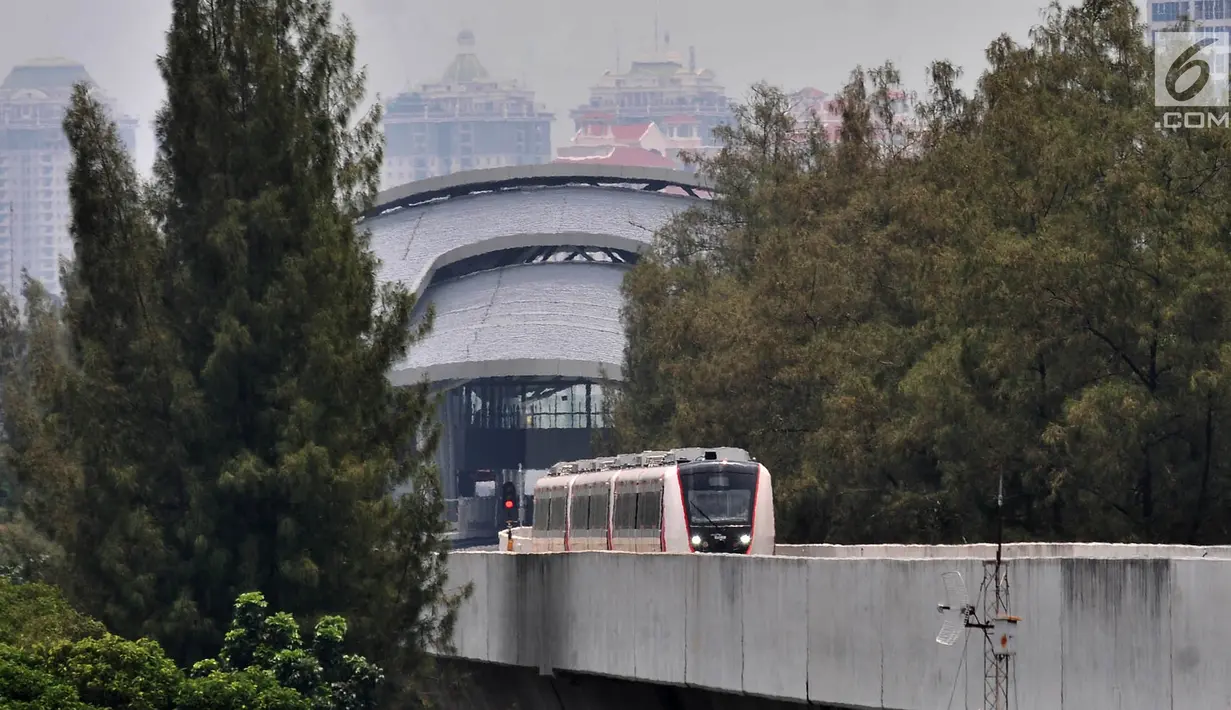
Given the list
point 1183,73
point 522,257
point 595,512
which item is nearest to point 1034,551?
point 1183,73

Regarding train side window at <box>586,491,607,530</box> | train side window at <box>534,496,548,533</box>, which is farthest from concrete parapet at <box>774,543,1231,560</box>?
train side window at <box>534,496,548,533</box>

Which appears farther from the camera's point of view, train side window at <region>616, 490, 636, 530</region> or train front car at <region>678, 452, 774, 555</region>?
train side window at <region>616, 490, 636, 530</region>

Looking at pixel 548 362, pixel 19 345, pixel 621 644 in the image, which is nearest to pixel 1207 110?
pixel 621 644

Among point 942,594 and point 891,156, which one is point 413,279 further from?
point 942,594

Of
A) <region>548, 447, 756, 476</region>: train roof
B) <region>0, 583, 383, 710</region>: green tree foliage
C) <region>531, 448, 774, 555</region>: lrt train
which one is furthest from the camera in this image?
<region>548, 447, 756, 476</region>: train roof

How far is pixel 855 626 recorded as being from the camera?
25672 millimetres

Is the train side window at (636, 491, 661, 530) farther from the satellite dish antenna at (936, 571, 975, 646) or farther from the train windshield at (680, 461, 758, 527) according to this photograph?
the satellite dish antenna at (936, 571, 975, 646)

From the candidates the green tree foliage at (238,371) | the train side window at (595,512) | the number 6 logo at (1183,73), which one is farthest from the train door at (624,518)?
the number 6 logo at (1183,73)

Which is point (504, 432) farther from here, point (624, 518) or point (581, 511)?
point (624, 518)

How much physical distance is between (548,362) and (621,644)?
275 feet

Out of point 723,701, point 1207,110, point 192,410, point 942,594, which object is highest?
point 1207,110

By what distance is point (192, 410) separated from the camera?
31578 mm

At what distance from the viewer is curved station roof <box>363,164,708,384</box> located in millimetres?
118688
